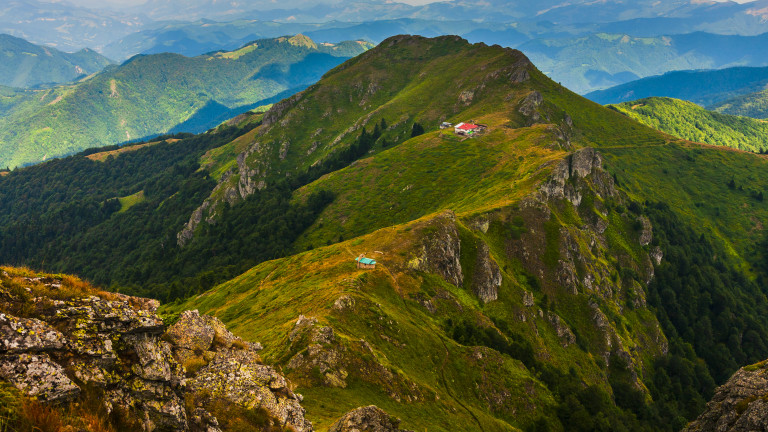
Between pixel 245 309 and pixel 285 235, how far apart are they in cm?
10459

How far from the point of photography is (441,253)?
83.2 meters

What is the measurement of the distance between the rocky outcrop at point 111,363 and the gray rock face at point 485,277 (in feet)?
223

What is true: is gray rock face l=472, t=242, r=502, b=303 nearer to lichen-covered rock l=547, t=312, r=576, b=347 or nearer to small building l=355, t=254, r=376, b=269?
lichen-covered rock l=547, t=312, r=576, b=347

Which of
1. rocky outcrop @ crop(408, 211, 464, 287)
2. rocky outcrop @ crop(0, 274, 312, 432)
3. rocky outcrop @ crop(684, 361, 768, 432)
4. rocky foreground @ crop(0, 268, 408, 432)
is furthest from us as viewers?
rocky outcrop @ crop(408, 211, 464, 287)

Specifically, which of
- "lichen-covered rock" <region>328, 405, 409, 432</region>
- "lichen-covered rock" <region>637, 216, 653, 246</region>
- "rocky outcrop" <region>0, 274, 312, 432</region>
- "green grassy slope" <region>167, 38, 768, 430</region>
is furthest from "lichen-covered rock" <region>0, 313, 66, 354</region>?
"lichen-covered rock" <region>637, 216, 653, 246</region>

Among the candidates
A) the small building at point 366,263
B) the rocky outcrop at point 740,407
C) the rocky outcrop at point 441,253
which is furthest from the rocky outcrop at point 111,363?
the rocky outcrop at point 441,253

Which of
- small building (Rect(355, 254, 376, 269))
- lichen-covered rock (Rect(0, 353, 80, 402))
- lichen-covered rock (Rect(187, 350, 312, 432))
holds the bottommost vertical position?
small building (Rect(355, 254, 376, 269))

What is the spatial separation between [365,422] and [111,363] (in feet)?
60.1

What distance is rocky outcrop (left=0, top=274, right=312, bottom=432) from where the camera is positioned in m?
14.0

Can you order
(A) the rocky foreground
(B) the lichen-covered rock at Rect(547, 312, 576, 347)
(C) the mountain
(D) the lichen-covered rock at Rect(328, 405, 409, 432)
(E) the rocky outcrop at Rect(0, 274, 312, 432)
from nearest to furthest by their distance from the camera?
(E) the rocky outcrop at Rect(0, 274, 312, 432), (A) the rocky foreground, (D) the lichen-covered rock at Rect(328, 405, 409, 432), (C) the mountain, (B) the lichen-covered rock at Rect(547, 312, 576, 347)

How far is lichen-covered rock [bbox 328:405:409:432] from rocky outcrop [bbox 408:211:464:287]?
4851cm

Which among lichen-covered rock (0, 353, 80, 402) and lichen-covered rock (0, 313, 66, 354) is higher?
lichen-covered rock (0, 313, 66, 354)

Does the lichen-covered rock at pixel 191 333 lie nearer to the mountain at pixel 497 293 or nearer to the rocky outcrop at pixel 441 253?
the mountain at pixel 497 293

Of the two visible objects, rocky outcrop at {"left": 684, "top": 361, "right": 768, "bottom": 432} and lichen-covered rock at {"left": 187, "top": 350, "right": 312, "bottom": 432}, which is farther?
rocky outcrop at {"left": 684, "top": 361, "right": 768, "bottom": 432}
